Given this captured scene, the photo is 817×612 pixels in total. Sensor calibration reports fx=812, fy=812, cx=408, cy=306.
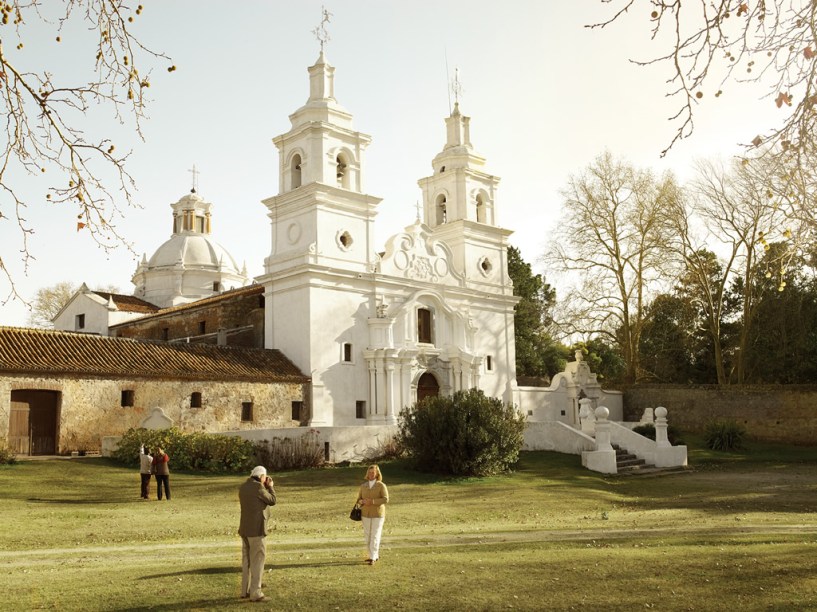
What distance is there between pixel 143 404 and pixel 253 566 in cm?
1861

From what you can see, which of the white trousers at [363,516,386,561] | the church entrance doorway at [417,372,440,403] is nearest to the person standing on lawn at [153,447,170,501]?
Answer: the white trousers at [363,516,386,561]

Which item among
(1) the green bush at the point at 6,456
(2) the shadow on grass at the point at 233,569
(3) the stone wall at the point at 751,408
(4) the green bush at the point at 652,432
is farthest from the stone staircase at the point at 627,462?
(1) the green bush at the point at 6,456

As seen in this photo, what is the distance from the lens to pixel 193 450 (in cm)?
2312

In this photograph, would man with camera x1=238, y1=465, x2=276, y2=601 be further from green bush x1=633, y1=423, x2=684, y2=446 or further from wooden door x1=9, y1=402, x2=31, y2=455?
green bush x1=633, y1=423, x2=684, y2=446

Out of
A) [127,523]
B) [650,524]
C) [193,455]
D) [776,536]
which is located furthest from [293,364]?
[776,536]

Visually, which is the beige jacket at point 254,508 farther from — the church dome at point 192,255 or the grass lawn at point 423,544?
the church dome at point 192,255

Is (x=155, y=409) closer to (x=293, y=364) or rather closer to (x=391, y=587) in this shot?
(x=293, y=364)

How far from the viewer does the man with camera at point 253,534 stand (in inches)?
335

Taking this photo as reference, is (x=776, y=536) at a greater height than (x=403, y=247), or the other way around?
(x=403, y=247)

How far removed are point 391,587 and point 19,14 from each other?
6635 mm

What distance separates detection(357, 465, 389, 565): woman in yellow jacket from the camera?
10.4 m

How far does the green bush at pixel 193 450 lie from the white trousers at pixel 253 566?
14.8 m

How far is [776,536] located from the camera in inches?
496

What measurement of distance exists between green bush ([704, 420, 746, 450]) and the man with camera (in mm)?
26511
